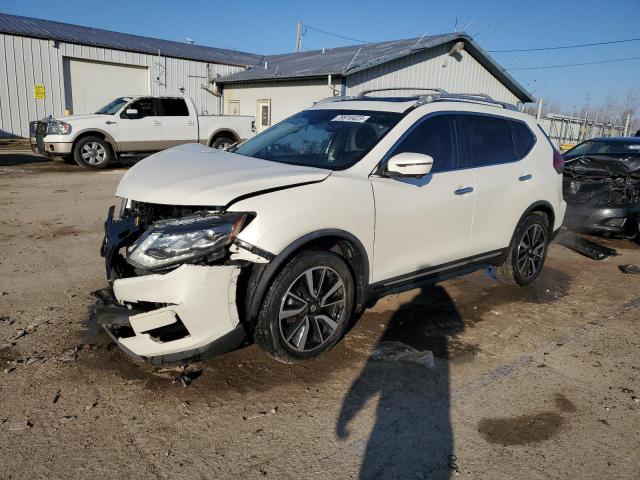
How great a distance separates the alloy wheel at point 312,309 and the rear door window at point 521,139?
261cm

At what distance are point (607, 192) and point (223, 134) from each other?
10.4m

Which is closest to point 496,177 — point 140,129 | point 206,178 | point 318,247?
point 318,247

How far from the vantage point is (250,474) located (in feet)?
8.02

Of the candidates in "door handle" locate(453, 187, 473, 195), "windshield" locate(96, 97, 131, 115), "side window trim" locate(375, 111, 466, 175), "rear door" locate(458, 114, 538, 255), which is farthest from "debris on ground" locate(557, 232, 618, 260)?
"windshield" locate(96, 97, 131, 115)

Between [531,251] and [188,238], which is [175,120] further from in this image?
[188,238]

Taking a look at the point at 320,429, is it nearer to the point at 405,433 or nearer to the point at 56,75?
the point at 405,433

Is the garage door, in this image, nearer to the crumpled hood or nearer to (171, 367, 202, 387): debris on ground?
the crumpled hood

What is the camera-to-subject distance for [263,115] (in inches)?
835

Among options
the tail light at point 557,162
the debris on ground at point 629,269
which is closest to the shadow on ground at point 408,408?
the tail light at point 557,162

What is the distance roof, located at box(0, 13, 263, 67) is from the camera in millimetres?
20281

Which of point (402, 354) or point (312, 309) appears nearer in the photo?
point (312, 309)

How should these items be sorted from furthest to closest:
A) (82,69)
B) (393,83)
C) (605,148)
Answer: (82,69)
(393,83)
(605,148)

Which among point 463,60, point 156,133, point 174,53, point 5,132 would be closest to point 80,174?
point 156,133

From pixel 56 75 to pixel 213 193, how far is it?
21355 millimetres
